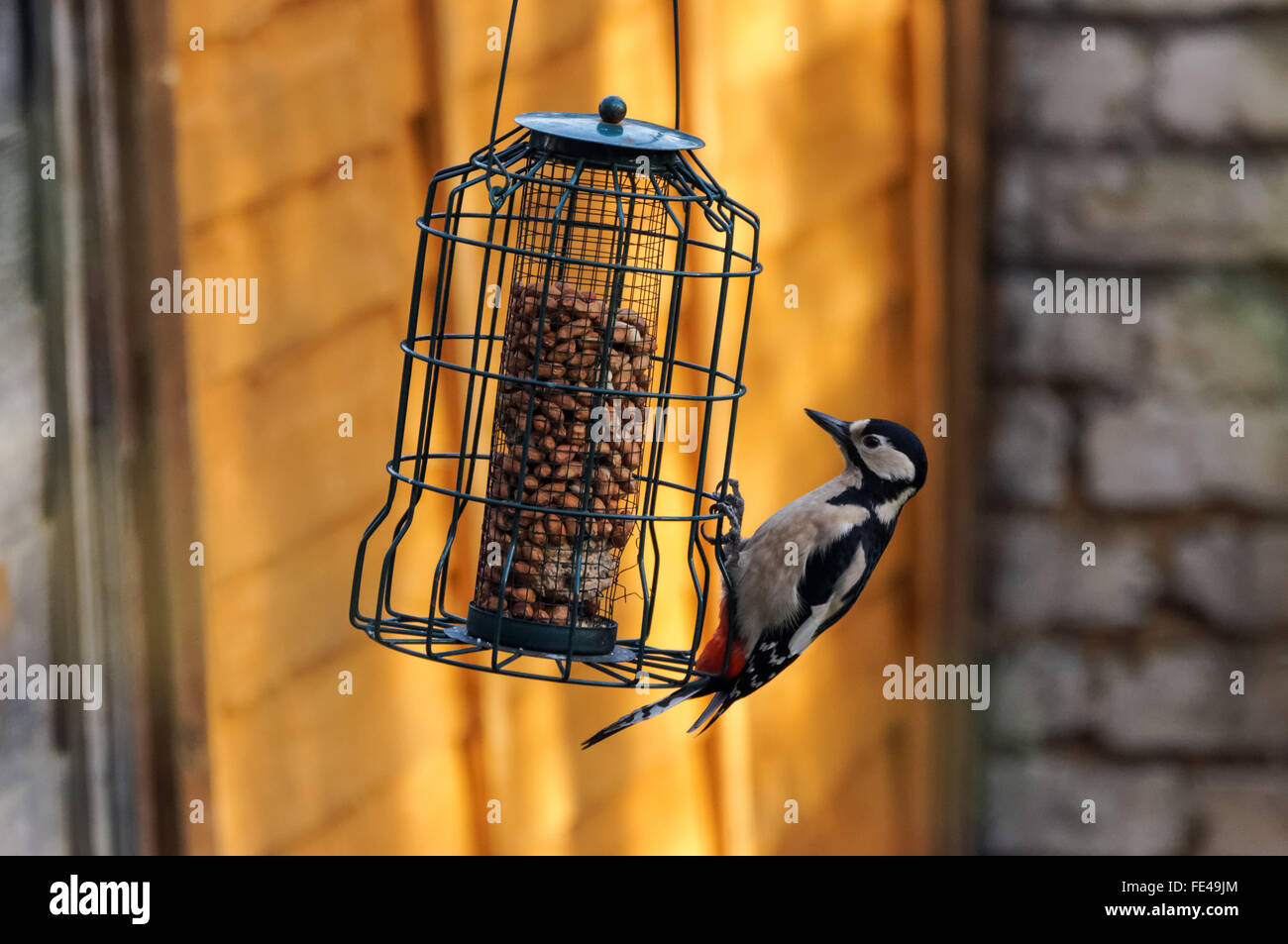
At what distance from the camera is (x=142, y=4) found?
3.43 m

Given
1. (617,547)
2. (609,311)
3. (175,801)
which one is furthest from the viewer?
(175,801)

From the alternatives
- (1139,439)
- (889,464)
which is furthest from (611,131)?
(1139,439)

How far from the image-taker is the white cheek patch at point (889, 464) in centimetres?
311

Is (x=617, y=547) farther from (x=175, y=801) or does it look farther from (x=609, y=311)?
(x=175, y=801)

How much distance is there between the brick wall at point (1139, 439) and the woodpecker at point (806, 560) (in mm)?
995

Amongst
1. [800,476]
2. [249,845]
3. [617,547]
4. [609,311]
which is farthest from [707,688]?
[249,845]

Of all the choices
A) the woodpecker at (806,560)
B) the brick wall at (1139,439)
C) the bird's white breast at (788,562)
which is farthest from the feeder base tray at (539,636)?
the brick wall at (1139,439)

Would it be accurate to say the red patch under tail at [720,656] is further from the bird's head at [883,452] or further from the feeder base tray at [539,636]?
the feeder base tray at [539,636]

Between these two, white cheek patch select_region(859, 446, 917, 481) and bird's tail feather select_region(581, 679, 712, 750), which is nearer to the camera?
bird's tail feather select_region(581, 679, 712, 750)

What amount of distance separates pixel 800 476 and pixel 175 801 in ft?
6.65

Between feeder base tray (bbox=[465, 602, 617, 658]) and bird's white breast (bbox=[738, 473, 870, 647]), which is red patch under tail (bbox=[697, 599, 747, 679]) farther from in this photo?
feeder base tray (bbox=[465, 602, 617, 658])

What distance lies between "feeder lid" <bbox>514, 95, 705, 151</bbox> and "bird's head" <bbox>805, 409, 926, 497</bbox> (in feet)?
3.03

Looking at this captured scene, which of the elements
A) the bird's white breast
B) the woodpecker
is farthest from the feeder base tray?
the bird's white breast

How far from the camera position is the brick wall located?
3.91 metres
